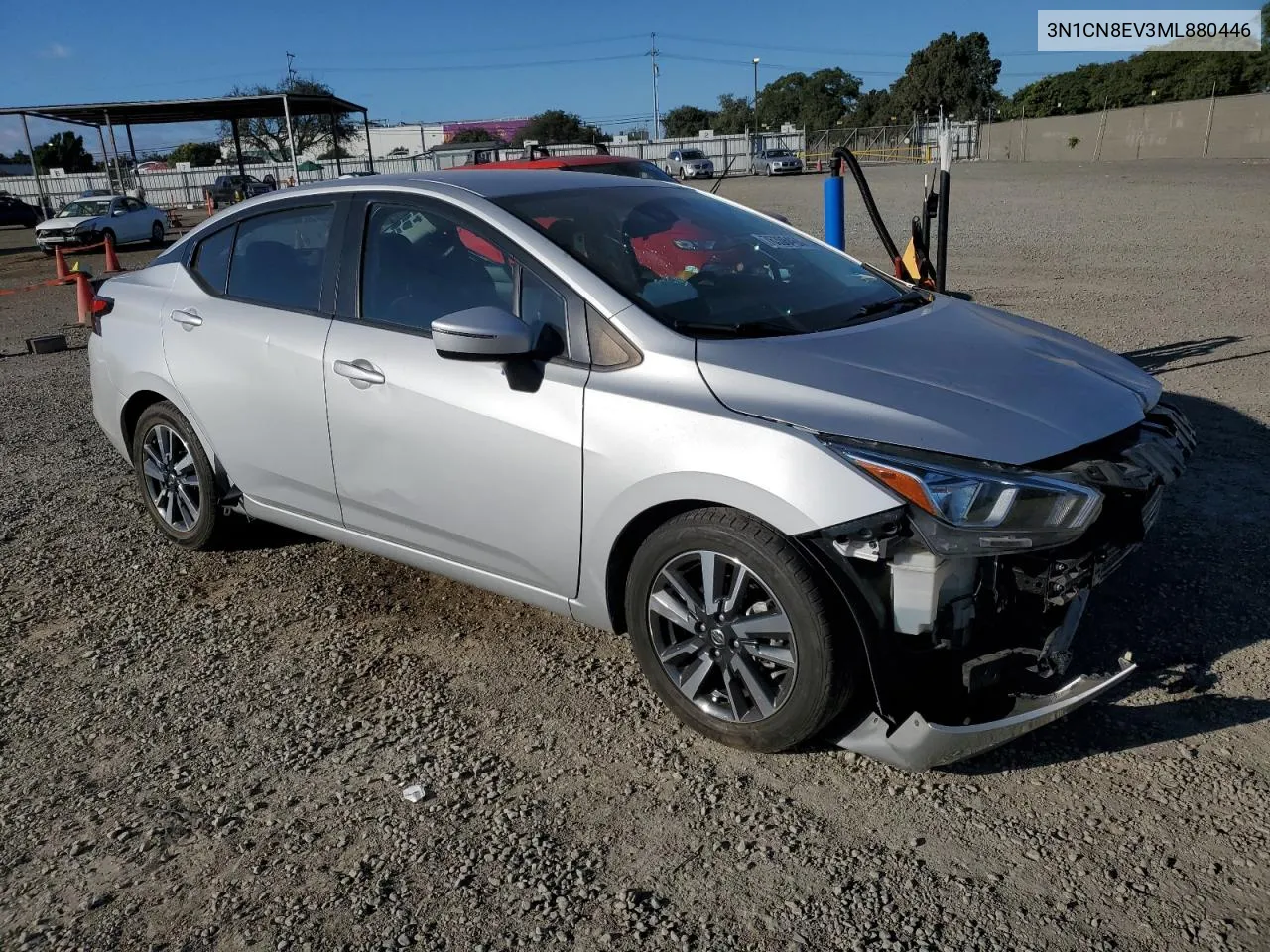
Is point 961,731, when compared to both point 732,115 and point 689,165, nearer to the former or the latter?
point 689,165

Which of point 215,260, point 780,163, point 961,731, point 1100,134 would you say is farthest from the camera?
point 1100,134

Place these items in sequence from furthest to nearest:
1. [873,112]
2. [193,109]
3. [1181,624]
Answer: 1. [873,112]
2. [193,109]
3. [1181,624]

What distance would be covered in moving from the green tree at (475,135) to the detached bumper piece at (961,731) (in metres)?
71.8

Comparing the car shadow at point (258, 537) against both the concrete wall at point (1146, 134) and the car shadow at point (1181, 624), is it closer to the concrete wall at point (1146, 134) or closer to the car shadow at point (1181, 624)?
the car shadow at point (1181, 624)

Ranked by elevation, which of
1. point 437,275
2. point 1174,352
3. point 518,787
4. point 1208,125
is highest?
point 1208,125

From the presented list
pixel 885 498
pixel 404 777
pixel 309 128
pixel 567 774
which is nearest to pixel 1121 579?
pixel 885 498

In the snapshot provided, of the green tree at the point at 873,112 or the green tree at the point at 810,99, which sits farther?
the green tree at the point at 810,99

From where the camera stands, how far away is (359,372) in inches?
152

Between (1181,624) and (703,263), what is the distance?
2.21 meters

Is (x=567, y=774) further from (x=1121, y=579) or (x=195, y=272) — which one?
(x=195, y=272)

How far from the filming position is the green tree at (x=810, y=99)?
105 metres

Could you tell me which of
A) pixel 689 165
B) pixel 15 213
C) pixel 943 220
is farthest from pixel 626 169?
pixel 15 213

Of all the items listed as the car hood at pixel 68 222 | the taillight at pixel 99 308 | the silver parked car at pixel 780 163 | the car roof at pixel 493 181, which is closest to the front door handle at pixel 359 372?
the car roof at pixel 493 181

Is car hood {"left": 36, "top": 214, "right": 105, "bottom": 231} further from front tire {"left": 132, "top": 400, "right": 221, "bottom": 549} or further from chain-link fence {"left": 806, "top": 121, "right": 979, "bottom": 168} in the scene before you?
chain-link fence {"left": 806, "top": 121, "right": 979, "bottom": 168}
